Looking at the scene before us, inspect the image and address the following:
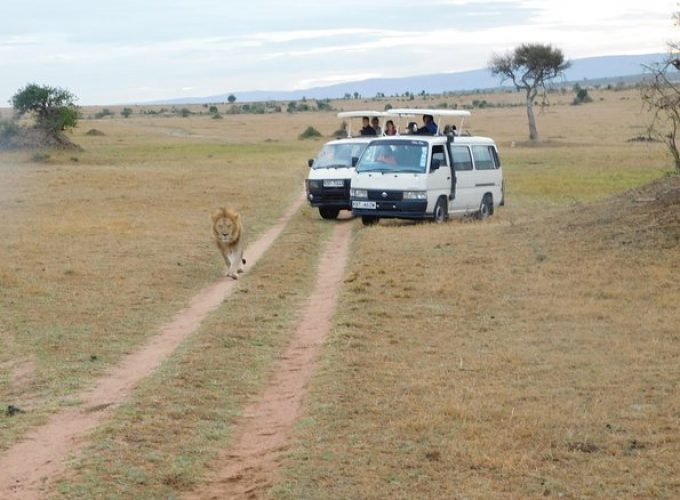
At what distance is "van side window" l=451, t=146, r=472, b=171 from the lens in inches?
897

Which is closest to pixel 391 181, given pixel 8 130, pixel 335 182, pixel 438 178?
pixel 438 178

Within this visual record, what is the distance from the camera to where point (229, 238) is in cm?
1588

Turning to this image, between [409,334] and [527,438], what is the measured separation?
3.91 m

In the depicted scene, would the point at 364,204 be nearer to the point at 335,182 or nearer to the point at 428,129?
the point at 335,182

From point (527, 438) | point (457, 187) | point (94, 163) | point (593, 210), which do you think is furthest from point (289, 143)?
point (527, 438)

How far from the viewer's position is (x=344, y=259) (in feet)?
58.1

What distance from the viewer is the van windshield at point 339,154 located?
24375 millimetres

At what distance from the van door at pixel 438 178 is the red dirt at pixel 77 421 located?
30.4ft

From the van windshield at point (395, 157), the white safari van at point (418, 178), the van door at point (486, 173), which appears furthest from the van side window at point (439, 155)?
the van door at point (486, 173)

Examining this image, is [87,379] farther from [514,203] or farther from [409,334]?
[514,203]

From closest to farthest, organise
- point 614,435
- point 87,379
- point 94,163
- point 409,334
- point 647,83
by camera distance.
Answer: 1. point 614,435
2. point 87,379
3. point 409,334
4. point 647,83
5. point 94,163

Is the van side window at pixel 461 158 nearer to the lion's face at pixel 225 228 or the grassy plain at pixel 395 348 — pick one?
the grassy plain at pixel 395 348

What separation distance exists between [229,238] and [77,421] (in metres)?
7.72

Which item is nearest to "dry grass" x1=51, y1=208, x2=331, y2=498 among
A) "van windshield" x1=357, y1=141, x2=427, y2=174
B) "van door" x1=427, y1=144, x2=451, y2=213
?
"van door" x1=427, y1=144, x2=451, y2=213
